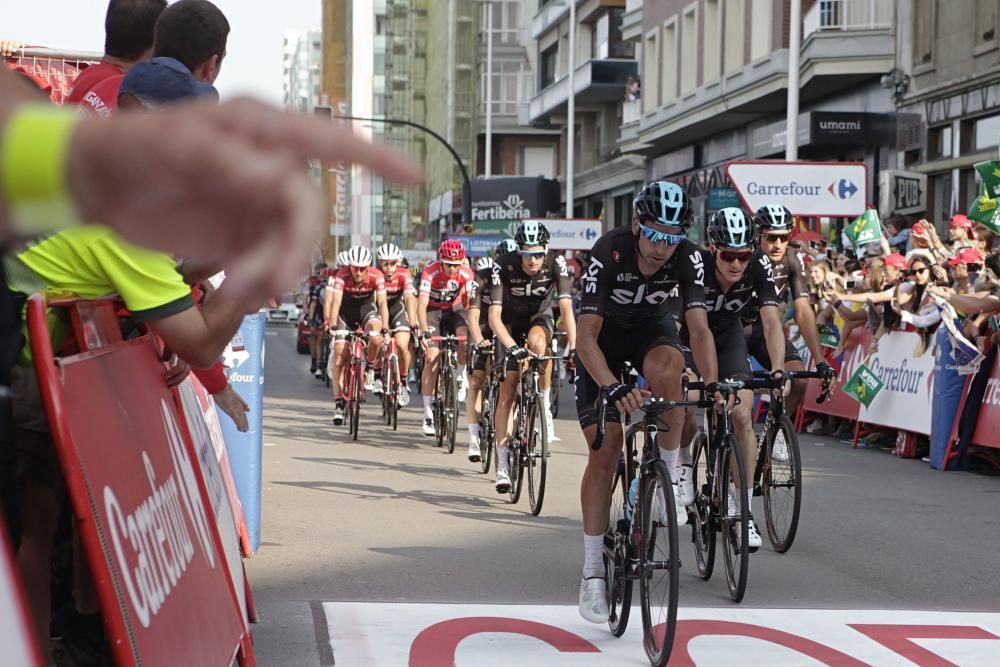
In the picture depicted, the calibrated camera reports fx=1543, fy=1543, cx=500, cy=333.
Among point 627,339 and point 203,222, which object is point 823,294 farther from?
point 203,222

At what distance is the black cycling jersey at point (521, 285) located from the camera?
12.7 metres

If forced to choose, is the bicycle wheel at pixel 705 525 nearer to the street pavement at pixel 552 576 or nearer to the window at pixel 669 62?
the street pavement at pixel 552 576

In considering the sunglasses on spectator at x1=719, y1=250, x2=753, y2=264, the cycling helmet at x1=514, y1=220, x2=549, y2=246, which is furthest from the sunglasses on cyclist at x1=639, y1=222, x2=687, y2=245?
the cycling helmet at x1=514, y1=220, x2=549, y2=246

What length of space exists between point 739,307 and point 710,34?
33.7 m

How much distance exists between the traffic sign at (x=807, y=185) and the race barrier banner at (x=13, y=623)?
20186 millimetres

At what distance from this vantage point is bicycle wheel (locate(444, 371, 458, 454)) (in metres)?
15.5

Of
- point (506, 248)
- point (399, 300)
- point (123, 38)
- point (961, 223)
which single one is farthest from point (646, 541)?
point (399, 300)

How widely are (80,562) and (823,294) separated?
15221 millimetres

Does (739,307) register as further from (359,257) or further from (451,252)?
(359,257)

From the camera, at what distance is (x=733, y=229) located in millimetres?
8867

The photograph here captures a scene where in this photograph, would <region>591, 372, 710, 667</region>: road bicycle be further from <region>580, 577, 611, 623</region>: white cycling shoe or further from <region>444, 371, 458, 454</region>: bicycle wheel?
<region>444, 371, 458, 454</region>: bicycle wheel

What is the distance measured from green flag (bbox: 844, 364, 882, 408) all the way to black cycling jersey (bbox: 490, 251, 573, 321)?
4.72 m

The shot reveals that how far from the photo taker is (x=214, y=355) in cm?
355

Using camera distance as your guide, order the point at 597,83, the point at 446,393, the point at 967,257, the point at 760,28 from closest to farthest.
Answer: the point at 967,257 → the point at 446,393 → the point at 760,28 → the point at 597,83
